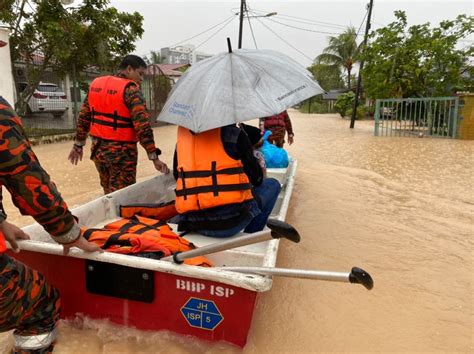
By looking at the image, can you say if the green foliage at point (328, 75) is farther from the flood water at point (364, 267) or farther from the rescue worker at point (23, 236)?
the rescue worker at point (23, 236)

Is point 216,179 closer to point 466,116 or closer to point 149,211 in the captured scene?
point 149,211

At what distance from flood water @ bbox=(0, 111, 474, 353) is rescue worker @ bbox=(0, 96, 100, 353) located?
1.37 feet

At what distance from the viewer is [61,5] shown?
1069cm

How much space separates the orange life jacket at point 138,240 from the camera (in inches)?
96.2

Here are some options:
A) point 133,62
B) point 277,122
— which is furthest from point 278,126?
point 133,62

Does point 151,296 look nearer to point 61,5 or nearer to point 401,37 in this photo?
→ point 61,5

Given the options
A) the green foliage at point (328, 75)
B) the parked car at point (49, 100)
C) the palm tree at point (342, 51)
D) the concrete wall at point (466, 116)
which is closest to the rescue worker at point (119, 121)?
the parked car at point (49, 100)

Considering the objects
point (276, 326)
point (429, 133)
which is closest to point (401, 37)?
point (429, 133)

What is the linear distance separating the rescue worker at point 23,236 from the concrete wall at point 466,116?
14561 millimetres

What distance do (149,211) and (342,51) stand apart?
37.4 metres

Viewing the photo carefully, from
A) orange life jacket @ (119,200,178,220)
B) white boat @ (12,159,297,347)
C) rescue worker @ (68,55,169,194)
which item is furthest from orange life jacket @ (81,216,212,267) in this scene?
rescue worker @ (68,55,169,194)

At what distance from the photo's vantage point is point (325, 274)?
6.17 ft

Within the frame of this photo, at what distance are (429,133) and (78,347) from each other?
50.4ft

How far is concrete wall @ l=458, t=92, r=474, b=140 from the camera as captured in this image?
13.6 metres
